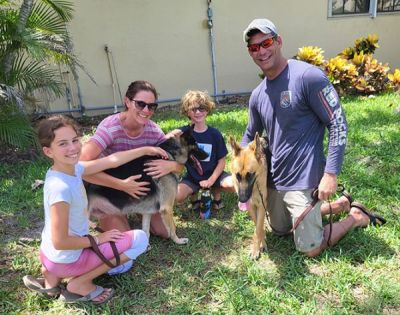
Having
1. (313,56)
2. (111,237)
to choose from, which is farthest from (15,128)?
(313,56)

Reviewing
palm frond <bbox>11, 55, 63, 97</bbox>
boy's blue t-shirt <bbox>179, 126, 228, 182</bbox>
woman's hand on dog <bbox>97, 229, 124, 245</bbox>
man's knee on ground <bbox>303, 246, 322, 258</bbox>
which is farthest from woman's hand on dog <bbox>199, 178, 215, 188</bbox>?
palm frond <bbox>11, 55, 63, 97</bbox>

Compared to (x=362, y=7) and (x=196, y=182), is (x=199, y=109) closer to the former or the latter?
(x=196, y=182)

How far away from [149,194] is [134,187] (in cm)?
19

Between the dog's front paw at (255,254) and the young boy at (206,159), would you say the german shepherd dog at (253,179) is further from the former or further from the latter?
the young boy at (206,159)

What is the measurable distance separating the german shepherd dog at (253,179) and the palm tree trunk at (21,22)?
441cm

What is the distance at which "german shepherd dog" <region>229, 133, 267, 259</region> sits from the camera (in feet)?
9.53

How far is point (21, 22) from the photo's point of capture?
5648 mm

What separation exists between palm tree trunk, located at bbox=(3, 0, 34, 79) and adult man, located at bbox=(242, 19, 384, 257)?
420 cm

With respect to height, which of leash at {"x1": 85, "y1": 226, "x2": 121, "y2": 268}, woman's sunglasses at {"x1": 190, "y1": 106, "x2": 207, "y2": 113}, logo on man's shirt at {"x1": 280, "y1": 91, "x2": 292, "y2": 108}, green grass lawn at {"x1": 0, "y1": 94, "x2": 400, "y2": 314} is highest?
logo on man's shirt at {"x1": 280, "y1": 91, "x2": 292, "y2": 108}

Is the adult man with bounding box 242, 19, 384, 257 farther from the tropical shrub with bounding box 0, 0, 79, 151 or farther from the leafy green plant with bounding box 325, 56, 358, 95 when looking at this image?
the leafy green plant with bounding box 325, 56, 358, 95

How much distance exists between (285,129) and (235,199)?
4.72ft

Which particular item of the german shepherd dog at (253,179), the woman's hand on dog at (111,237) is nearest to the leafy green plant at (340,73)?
the german shepherd dog at (253,179)

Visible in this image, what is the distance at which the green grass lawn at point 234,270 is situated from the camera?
8.59 feet

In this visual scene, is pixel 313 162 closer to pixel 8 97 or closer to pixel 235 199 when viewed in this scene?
pixel 235 199
